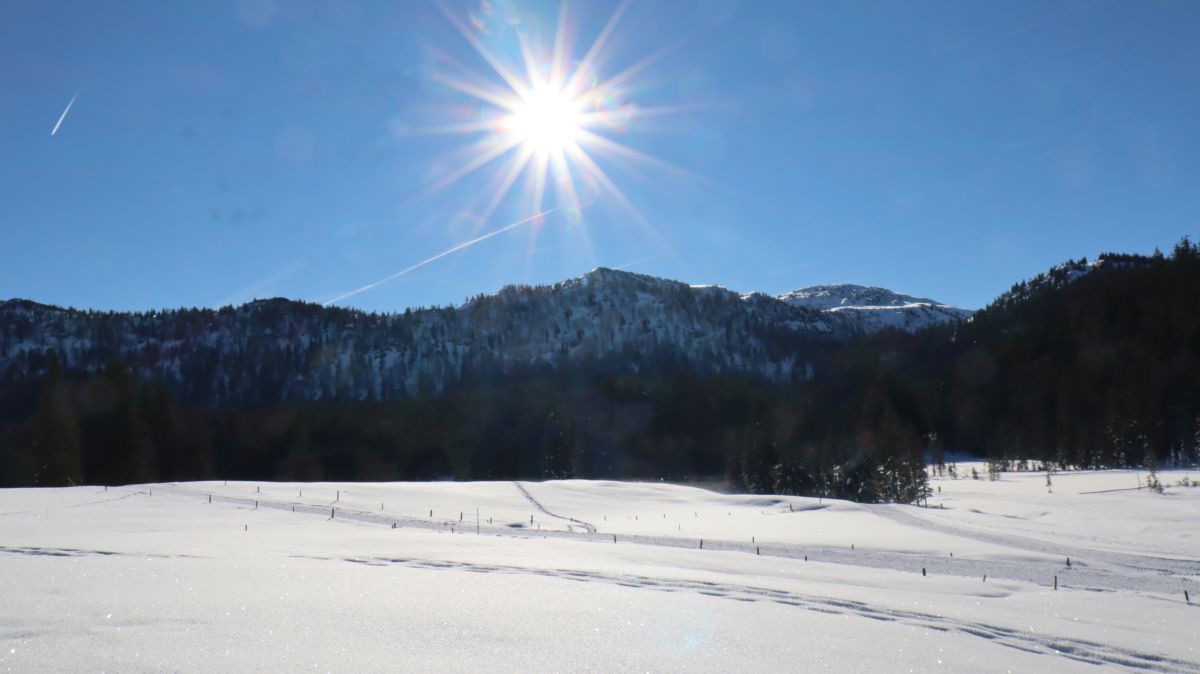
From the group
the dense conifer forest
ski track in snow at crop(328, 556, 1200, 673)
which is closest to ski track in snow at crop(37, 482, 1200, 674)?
ski track in snow at crop(328, 556, 1200, 673)

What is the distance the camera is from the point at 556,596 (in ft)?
31.7

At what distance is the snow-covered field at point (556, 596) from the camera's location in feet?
21.3

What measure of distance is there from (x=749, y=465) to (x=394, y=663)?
221 feet

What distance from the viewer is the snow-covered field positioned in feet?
21.3

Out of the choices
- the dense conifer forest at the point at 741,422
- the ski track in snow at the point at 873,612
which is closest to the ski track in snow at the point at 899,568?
the ski track in snow at the point at 873,612

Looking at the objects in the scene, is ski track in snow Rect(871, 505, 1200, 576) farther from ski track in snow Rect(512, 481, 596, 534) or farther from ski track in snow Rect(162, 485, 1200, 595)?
ski track in snow Rect(512, 481, 596, 534)

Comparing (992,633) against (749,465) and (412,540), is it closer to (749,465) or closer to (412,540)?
(412,540)

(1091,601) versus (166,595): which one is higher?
(166,595)

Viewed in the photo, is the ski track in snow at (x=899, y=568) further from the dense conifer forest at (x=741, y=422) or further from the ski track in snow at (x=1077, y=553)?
the dense conifer forest at (x=741, y=422)

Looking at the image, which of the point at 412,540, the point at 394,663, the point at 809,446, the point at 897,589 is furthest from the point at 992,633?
the point at 809,446

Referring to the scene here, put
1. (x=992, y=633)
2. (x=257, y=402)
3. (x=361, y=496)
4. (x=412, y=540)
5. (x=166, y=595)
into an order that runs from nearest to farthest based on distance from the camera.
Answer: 1. (x=166, y=595)
2. (x=992, y=633)
3. (x=412, y=540)
4. (x=361, y=496)
5. (x=257, y=402)

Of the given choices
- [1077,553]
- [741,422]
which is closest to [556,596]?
[1077,553]

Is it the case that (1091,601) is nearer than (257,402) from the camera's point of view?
Yes

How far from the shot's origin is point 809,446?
Answer: 269 ft
